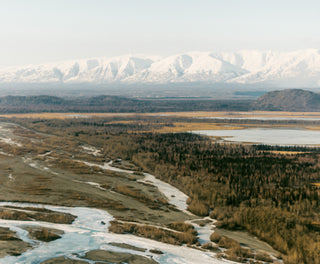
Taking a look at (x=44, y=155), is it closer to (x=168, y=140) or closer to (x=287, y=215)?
(x=168, y=140)

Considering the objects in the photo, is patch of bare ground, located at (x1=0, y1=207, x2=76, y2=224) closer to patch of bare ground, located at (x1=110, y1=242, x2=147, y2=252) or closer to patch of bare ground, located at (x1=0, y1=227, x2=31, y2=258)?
patch of bare ground, located at (x1=0, y1=227, x2=31, y2=258)

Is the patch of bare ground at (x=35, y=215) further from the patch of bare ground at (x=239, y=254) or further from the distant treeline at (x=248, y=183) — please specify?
the patch of bare ground at (x=239, y=254)

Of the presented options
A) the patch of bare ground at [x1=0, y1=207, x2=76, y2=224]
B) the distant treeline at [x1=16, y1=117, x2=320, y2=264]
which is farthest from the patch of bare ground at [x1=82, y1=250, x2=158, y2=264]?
the distant treeline at [x1=16, y1=117, x2=320, y2=264]

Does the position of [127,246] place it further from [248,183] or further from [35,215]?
[248,183]

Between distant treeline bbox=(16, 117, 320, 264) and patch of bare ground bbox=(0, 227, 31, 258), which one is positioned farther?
distant treeline bbox=(16, 117, 320, 264)

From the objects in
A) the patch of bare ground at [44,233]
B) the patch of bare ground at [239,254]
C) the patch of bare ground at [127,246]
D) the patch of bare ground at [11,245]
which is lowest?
the patch of bare ground at [239,254]

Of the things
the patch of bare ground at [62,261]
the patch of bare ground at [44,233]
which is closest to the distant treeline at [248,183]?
the patch of bare ground at [44,233]

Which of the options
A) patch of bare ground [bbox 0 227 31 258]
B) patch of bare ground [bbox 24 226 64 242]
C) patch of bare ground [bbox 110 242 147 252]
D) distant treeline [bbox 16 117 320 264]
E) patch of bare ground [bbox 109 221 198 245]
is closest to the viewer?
patch of bare ground [bbox 0 227 31 258]
